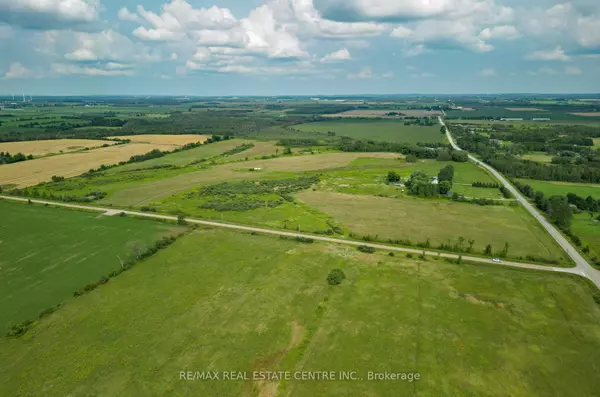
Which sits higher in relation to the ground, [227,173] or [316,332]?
[227,173]

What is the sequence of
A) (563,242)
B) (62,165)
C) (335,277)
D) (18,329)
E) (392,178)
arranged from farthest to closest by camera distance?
(62,165)
(392,178)
(563,242)
(335,277)
(18,329)

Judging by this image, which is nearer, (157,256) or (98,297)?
(98,297)

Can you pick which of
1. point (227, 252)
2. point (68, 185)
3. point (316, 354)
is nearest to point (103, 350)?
point (316, 354)

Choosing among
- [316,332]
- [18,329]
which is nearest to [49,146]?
[18,329]

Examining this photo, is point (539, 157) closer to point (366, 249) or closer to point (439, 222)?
point (439, 222)

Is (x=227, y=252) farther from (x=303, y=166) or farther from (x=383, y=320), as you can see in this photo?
(x=303, y=166)

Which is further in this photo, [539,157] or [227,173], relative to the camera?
[539,157]

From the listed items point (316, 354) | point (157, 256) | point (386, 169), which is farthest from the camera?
point (386, 169)
